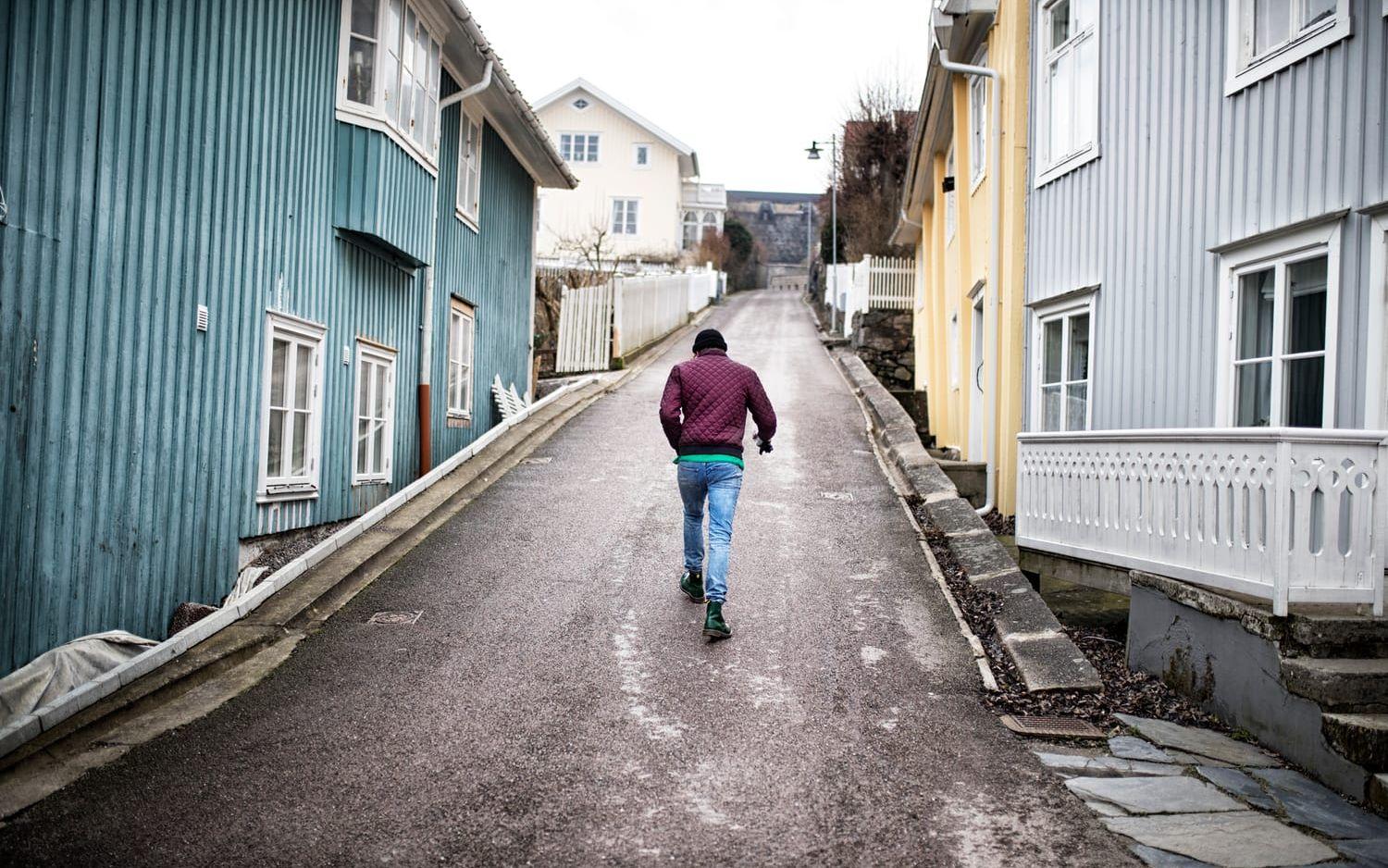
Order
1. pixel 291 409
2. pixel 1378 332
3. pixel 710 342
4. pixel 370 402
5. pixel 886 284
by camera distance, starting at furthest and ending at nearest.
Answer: pixel 886 284 → pixel 370 402 → pixel 291 409 → pixel 710 342 → pixel 1378 332

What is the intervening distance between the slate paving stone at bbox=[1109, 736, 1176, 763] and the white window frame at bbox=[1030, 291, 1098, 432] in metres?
4.58

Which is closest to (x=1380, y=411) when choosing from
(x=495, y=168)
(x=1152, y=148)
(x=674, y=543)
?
(x=1152, y=148)

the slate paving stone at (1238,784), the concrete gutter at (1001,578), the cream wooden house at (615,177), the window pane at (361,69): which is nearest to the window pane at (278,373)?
the window pane at (361,69)

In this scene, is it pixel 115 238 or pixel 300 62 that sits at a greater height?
pixel 300 62

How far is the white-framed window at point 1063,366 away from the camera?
30.8 ft

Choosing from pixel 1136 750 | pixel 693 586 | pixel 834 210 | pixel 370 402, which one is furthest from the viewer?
pixel 834 210

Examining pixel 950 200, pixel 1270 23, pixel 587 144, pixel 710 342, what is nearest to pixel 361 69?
pixel 710 342

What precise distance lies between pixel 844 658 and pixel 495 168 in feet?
37.7

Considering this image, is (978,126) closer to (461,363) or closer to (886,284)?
Answer: (461,363)

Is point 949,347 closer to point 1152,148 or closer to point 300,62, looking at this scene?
point 1152,148

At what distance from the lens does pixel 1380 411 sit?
18.7 ft

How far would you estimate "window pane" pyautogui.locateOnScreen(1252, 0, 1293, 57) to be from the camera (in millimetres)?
6559

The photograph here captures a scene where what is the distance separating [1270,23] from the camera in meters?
6.72

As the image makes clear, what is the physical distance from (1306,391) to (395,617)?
18.7 ft
